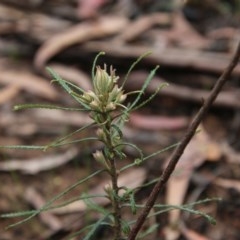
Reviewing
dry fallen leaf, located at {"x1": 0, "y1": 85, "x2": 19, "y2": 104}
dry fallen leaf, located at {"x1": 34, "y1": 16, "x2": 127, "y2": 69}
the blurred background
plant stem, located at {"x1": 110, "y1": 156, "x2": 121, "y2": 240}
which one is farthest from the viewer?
dry fallen leaf, located at {"x1": 34, "y1": 16, "x2": 127, "y2": 69}

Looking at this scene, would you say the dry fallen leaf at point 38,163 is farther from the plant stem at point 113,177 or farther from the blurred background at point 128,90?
the plant stem at point 113,177

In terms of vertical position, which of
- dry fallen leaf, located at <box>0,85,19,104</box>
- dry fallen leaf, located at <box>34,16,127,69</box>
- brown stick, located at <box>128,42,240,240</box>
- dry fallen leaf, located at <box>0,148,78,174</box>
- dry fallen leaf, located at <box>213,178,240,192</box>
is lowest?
brown stick, located at <box>128,42,240,240</box>

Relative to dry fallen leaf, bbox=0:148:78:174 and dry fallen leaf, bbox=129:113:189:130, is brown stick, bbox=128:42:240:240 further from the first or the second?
dry fallen leaf, bbox=129:113:189:130

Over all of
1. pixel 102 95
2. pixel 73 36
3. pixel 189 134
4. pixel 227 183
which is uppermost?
pixel 73 36

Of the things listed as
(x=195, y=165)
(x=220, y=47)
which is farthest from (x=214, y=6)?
(x=195, y=165)

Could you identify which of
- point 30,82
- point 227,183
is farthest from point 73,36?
point 227,183

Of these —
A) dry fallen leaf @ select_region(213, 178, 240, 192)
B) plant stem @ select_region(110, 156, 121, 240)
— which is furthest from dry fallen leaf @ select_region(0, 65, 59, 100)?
plant stem @ select_region(110, 156, 121, 240)

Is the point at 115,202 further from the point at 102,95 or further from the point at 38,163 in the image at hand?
the point at 38,163

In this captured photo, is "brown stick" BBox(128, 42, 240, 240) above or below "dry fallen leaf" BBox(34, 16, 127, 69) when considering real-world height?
below
